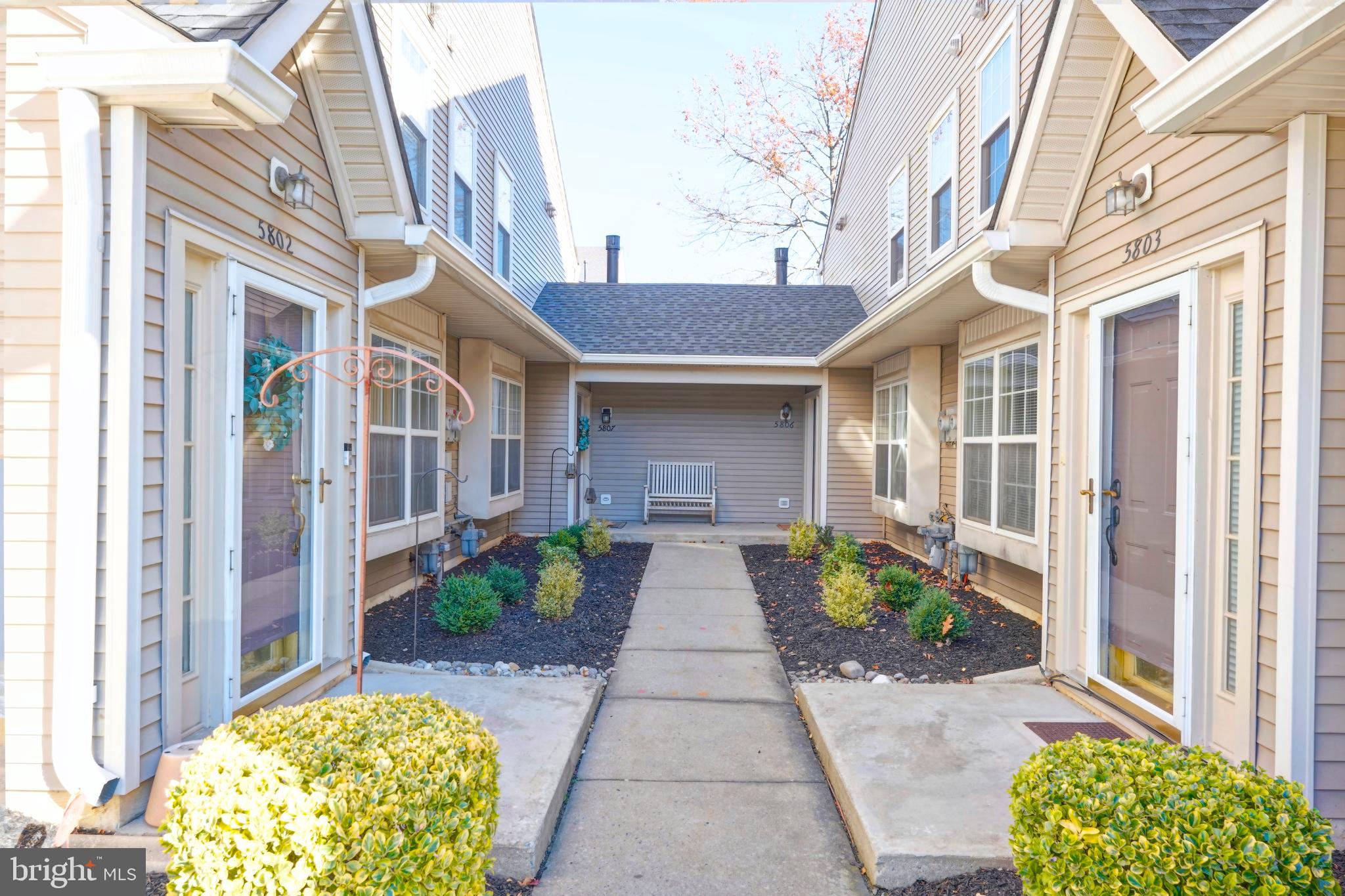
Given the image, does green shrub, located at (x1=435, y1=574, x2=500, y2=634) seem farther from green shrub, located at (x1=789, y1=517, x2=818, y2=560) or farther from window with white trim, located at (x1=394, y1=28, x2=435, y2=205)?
green shrub, located at (x1=789, y1=517, x2=818, y2=560)

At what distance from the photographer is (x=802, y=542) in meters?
8.55

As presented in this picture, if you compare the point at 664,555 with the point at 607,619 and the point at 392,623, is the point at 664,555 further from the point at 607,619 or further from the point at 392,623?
the point at 392,623

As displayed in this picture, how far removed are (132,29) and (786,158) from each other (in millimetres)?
16880

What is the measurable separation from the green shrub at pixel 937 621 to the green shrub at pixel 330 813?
3.57 meters

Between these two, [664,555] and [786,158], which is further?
[786,158]

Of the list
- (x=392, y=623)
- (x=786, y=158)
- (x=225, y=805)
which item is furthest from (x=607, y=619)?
(x=786, y=158)

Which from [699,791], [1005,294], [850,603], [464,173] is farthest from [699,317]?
[699,791]

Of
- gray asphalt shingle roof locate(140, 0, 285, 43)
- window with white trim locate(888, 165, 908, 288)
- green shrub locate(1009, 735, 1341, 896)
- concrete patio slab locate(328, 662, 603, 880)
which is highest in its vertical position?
window with white trim locate(888, 165, 908, 288)

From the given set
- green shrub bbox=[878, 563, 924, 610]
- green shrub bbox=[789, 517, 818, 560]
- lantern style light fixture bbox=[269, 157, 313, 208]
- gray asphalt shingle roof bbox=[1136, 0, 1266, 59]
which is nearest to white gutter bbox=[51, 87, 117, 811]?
lantern style light fixture bbox=[269, 157, 313, 208]

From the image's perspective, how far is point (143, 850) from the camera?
7.80 feet

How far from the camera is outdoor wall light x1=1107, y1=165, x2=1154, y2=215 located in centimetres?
343

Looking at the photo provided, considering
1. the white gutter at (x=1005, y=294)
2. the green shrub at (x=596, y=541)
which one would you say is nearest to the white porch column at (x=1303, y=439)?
the white gutter at (x=1005, y=294)

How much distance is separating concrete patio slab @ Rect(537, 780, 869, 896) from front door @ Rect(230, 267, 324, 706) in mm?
1521

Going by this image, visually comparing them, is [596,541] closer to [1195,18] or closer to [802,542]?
[802,542]
